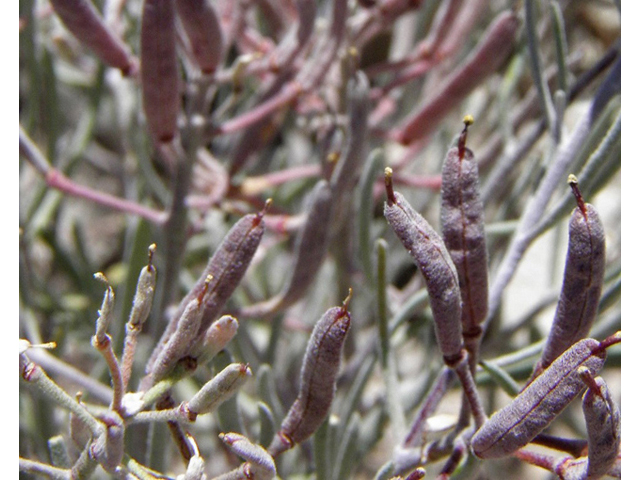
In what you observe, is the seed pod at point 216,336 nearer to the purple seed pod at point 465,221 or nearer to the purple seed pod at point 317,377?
the purple seed pod at point 317,377

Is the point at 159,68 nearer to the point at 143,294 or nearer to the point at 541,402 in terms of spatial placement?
the point at 143,294

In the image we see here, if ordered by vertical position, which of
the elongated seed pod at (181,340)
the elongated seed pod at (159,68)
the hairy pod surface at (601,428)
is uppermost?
the elongated seed pod at (159,68)

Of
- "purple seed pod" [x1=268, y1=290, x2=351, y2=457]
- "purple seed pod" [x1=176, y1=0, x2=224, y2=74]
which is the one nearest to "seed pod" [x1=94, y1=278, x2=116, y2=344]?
"purple seed pod" [x1=268, y1=290, x2=351, y2=457]

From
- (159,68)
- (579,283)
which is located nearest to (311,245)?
(159,68)

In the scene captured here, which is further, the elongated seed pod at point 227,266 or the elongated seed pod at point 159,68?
the elongated seed pod at point 159,68

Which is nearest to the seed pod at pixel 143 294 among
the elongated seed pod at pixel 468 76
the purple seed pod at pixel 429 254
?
the purple seed pod at pixel 429 254

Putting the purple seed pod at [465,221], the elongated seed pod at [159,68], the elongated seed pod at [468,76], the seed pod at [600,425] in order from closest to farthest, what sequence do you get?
the seed pod at [600,425] < the purple seed pod at [465,221] < the elongated seed pod at [159,68] < the elongated seed pod at [468,76]

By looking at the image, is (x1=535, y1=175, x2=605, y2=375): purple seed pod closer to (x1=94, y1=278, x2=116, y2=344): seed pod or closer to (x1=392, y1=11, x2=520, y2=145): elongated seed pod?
(x1=94, y1=278, x2=116, y2=344): seed pod

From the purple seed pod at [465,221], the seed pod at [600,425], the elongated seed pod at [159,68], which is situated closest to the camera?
the seed pod at [600,425]
